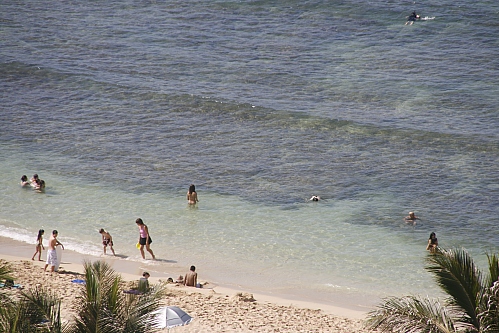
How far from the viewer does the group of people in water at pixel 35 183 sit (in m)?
23.6

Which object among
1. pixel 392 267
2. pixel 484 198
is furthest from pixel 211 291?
pixel 484 198

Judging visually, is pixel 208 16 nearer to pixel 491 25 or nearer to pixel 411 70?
pixel 411 70

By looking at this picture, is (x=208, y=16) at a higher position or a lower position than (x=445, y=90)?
higher

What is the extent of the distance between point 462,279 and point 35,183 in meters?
17.8

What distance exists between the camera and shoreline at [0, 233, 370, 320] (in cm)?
1557

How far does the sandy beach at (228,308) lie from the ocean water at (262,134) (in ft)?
4.18

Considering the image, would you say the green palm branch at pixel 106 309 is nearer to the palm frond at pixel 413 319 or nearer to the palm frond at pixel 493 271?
the palm frond at pixel 413 319

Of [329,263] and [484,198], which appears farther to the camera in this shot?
[484,198]

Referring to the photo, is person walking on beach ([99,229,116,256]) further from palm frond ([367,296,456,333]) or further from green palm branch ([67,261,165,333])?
palm frond ([367,296,456,333])

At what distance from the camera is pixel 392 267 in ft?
60.4

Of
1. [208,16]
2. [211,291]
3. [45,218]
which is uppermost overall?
[208,16]

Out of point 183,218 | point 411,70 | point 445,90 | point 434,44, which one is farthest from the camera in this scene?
point 434,44

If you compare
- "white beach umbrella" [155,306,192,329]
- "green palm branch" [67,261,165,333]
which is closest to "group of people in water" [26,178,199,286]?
"white beach umbrella" [155,306,192,329]

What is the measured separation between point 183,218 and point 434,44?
20.8m
